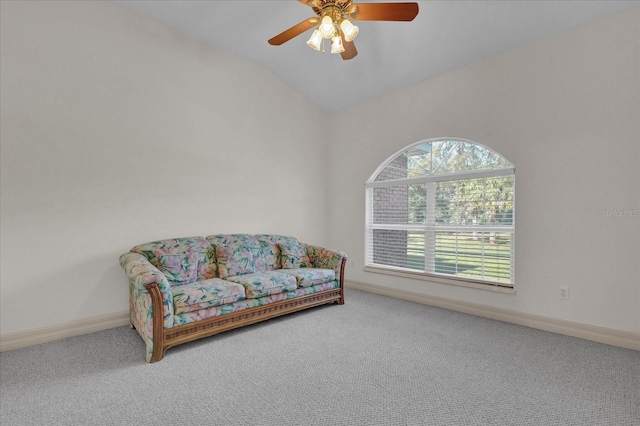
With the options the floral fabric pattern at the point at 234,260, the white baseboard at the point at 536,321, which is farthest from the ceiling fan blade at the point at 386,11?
the white baseboard at the point at 536,321

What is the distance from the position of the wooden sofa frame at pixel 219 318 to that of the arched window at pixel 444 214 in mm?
1027

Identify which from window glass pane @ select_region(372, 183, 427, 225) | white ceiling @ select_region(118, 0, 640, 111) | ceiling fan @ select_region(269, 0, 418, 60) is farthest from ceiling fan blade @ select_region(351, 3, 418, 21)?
window glass pane @ select_region(372, 183, 427, 225)

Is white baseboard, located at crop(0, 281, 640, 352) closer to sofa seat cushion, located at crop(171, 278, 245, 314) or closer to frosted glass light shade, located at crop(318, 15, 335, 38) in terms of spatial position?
sofa seat cushion, located at crop(171, 278, 245, 314)

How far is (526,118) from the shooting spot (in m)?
3.24

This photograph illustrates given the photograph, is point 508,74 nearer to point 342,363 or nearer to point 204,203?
point 342,363

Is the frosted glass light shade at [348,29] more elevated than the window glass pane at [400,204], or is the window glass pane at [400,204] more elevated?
the frosted glass light shade at [348,29]

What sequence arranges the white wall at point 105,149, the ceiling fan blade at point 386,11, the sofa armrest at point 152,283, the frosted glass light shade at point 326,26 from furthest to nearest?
the white wall at point 105,149 → the sofa armrest at point 152,283 → the frosted glass light shade at point 326,26 → the ceiling fan blade at point 386,11

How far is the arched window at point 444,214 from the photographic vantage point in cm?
351

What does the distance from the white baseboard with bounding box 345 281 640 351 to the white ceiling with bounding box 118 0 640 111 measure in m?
2.73

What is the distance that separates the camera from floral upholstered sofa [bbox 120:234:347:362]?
8.33 feet

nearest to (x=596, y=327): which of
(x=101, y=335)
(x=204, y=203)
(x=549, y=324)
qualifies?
(x=549, y=324)

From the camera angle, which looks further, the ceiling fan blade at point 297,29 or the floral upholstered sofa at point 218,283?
the floral upholstered sofa at point 218,283

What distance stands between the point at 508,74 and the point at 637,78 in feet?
3.32

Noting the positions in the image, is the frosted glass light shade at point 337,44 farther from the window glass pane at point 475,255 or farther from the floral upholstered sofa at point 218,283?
the window glass pane at point 475,255
